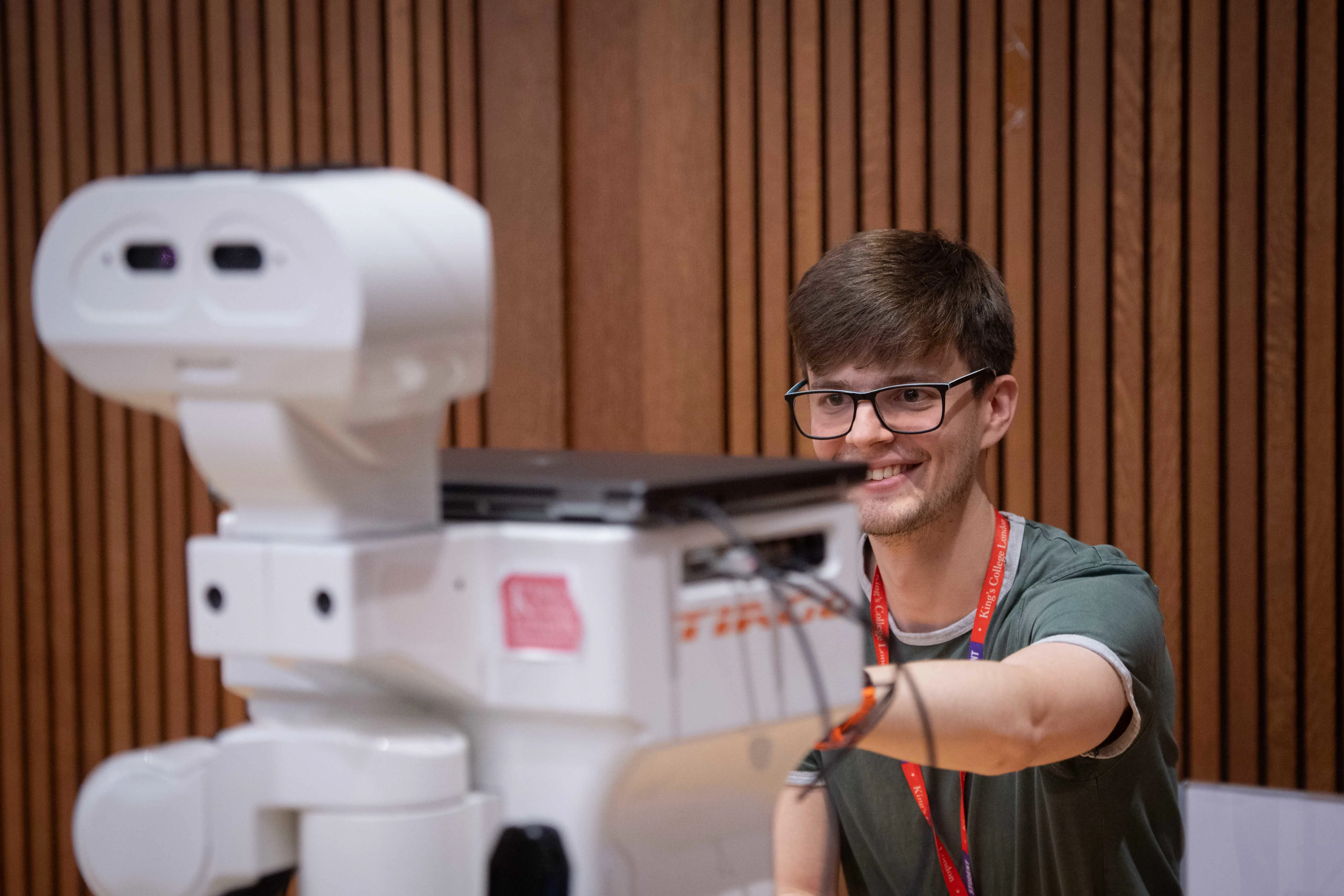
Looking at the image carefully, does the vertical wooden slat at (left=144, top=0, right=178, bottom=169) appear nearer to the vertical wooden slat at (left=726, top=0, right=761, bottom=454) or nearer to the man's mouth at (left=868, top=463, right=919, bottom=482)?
the vertical wooden slat at (left=726, top=0, right=761, bottom=454)

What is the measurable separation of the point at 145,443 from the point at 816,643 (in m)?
2.81

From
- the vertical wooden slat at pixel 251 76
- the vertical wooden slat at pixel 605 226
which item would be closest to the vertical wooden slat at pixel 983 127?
the vertical wooden slat at pixel 605 226

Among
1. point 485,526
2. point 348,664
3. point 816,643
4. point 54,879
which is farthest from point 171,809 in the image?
point 54,879

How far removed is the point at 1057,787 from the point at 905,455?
1.39 ft

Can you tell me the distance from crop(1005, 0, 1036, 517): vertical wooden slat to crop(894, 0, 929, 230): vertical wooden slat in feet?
0.52

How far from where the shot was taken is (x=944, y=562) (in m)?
1.82

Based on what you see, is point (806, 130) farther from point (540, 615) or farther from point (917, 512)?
point (540, 615)

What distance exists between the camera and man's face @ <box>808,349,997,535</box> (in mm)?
1779

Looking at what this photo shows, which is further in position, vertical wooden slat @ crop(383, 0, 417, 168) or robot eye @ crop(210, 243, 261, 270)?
vertical wooden slat @ crop(383, 0, 417, 168)

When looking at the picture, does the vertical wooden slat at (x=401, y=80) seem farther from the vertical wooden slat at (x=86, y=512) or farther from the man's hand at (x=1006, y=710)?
the man's hand at (x=1006, y=710)

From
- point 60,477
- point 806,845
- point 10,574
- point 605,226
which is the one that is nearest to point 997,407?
point 806,845

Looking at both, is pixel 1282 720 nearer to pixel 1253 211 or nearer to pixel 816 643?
pixel 1253 211

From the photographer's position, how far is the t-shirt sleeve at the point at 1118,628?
4.93ft

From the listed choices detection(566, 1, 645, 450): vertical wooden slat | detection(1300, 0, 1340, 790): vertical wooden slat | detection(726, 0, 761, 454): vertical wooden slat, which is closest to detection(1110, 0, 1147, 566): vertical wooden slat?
detection(1300, 0, 1340, 790): vertical wooden slat
